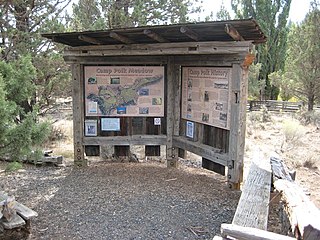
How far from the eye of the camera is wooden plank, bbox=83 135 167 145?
711 centimetres

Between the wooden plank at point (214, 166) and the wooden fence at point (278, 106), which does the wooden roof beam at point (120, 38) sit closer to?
the wooden plank at point (214, 166)

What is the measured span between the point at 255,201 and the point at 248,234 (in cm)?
120

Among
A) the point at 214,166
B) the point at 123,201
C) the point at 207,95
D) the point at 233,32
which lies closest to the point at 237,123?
the point at 207,95

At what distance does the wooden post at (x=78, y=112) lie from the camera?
7.00m

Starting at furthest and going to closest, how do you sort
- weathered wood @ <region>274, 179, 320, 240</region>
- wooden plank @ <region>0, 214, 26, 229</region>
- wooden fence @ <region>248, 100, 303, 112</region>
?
wooden fence @ <region>248, 100, 303, 112</region> < wooden plank @ <region>0, 214, 26, 229</region> < weathered wood @ <region>274, 179, 320, 240</region>

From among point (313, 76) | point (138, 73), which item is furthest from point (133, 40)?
point (313, 76)

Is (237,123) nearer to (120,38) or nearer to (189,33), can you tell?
(189,33)

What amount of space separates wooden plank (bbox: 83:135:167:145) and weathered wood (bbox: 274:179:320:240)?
127 inches

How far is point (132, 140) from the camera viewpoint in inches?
280

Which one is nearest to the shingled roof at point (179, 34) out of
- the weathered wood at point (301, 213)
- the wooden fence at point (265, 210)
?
the wooden fence at point (265, 210)

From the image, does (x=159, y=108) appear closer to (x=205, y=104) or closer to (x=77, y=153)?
(x=205, y=104)

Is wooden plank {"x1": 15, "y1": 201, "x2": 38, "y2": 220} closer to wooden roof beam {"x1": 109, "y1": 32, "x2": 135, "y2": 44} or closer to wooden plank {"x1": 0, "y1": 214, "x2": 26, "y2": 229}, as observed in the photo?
wooden plank {"x1": 0, "y1": 214, "x2": 26, "y2": 229}

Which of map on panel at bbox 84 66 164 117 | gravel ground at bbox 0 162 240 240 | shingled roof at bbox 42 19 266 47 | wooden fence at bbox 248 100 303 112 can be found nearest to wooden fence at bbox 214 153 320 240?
gravel ground at bbox 0 162 240 240

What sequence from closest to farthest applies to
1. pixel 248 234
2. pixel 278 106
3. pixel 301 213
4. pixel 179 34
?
pixel 248 234 → pixel 301 213 → pixel 179 34 → pixel 278 106
